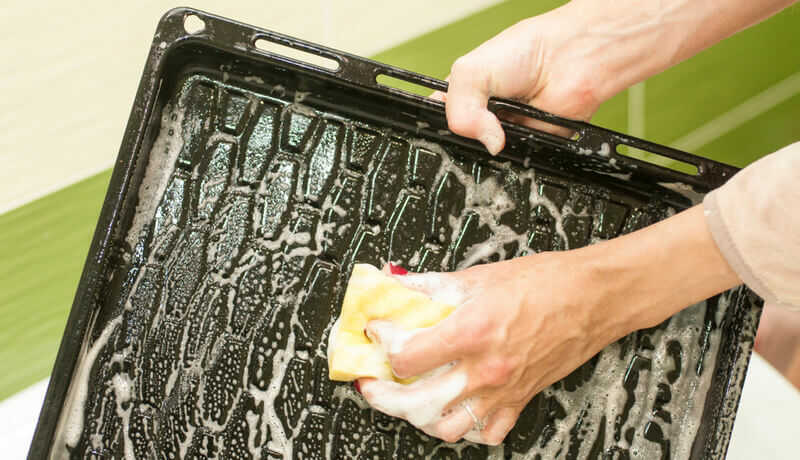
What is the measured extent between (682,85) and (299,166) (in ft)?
2.72

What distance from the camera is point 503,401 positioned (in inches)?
25.0

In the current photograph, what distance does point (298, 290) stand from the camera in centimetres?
67

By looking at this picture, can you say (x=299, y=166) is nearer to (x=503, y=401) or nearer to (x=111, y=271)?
(x=111, y=271)

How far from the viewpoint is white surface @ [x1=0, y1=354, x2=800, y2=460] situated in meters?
0.85

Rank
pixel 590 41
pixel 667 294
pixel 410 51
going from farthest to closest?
pixel 410 51 → pixel 590 41 → pixel 667 294

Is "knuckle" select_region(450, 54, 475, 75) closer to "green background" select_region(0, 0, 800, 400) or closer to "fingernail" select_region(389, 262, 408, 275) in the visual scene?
"fingernail" select_region(389, 262, 408, 275)

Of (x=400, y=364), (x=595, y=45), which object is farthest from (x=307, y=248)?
(x=595, y=45)

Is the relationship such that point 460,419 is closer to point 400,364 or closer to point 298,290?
point 400,364

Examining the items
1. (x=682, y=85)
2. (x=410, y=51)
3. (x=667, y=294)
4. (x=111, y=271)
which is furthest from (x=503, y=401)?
(x=682, y=85)

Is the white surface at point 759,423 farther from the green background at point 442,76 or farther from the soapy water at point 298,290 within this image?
the soapy water at point 298,290

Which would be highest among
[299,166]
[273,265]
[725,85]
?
[725,85]

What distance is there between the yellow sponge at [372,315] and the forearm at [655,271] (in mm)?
159

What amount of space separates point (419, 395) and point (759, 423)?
1.79 ft

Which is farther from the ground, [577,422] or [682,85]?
[682,85]
